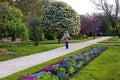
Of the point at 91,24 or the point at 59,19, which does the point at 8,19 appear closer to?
the point at 59,19

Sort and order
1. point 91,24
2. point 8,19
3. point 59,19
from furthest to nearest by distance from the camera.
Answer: point 91,24 < point 59,19 < point 8,19

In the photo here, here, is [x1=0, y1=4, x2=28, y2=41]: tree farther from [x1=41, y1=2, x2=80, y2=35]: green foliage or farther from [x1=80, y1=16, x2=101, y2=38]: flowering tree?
[x1=80, y1=16, x2=101, y2=38]: flowering tree

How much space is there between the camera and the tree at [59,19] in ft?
131

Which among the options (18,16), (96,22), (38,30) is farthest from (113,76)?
(96,22)

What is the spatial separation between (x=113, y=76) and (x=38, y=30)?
818 inches

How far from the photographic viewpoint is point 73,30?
40.9m

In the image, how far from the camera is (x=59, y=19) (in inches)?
1571

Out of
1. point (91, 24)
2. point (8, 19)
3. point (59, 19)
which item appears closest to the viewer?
point (8, 19)

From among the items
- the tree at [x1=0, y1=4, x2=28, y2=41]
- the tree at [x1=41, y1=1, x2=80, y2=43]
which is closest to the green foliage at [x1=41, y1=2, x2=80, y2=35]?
the tree at [x1=41, y1=1, x2=80, y2=43]

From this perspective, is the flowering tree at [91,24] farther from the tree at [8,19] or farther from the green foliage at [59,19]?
the tree at [8,19]

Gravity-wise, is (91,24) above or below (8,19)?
above

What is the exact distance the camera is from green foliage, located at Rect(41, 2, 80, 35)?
130ft


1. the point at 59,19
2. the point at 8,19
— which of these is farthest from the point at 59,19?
the point at 8,19

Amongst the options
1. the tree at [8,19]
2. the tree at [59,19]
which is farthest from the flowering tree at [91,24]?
the tree at [8,19]
